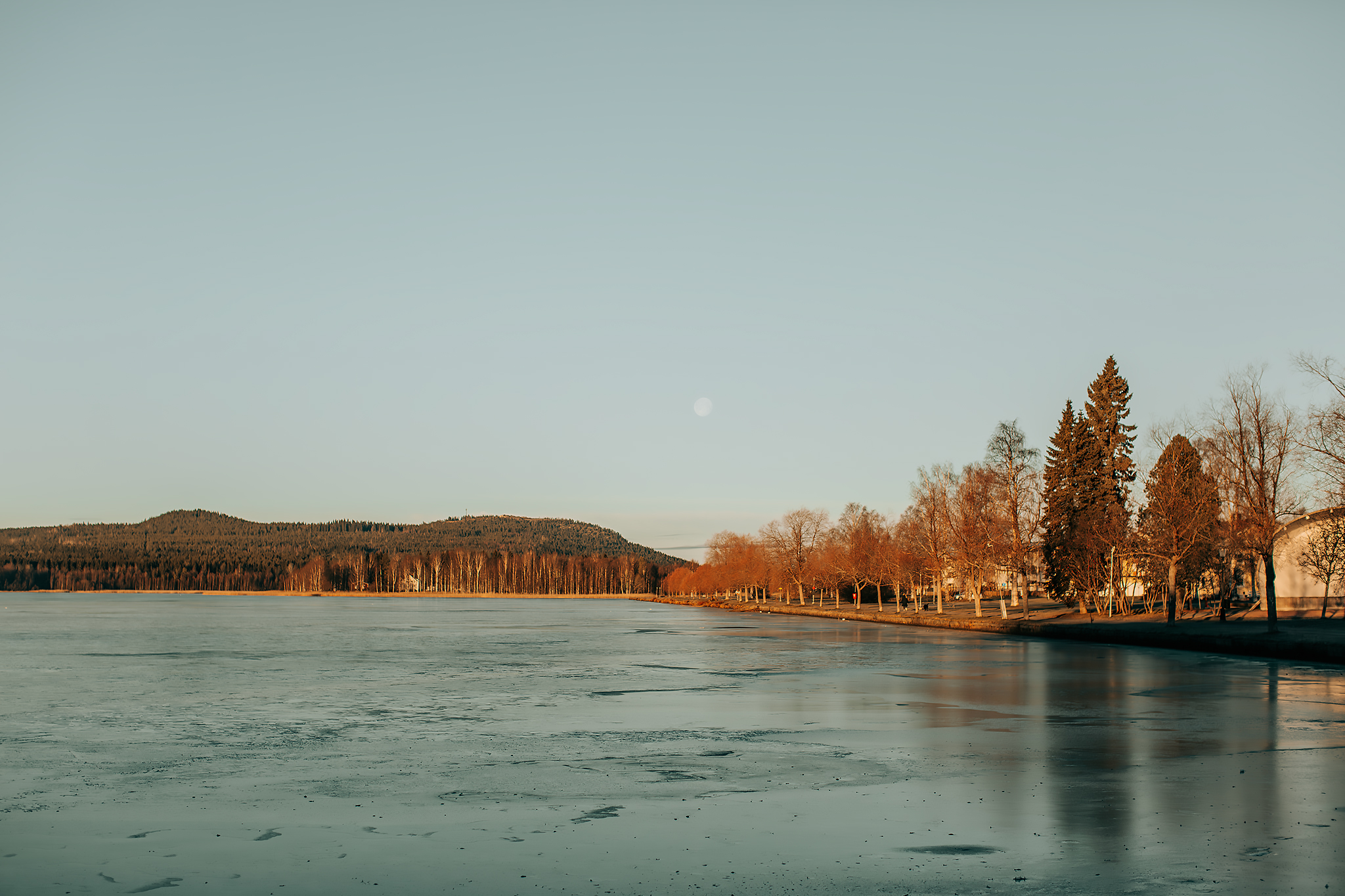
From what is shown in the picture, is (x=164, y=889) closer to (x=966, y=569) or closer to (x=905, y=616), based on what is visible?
(x=966, y=569)

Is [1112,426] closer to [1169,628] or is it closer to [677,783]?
[1169,628]

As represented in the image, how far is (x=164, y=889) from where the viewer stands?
9586 millimetres

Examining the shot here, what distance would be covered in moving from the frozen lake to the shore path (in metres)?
7.88

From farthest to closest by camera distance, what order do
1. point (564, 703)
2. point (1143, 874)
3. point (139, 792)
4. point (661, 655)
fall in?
point (661, 655) < point (564, 703) < point (139, 792) < point (1143, 874)

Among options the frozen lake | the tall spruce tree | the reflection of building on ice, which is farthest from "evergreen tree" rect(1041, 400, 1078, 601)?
the frozen lake

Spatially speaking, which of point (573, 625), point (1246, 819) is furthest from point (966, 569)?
point (1246, 819)

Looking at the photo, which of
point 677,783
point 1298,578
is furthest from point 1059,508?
point 677,783

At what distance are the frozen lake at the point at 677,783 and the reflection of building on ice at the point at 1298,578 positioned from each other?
3683cm

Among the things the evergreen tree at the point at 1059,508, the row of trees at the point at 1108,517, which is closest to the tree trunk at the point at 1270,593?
the row of trees at the point at 1108,517

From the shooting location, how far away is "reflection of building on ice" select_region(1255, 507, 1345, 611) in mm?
63469

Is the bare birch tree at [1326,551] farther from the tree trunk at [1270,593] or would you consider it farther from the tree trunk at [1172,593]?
the tree trunk at [1172,593]

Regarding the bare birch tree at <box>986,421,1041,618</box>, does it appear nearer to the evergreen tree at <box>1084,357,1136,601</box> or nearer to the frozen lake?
the evergreen tree at <box>1084,357,1136,601</box>

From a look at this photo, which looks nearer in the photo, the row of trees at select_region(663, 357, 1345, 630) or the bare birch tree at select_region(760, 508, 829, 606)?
the row of trees at select_region(663, 357, 1345, 630)

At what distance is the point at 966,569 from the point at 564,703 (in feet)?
183
